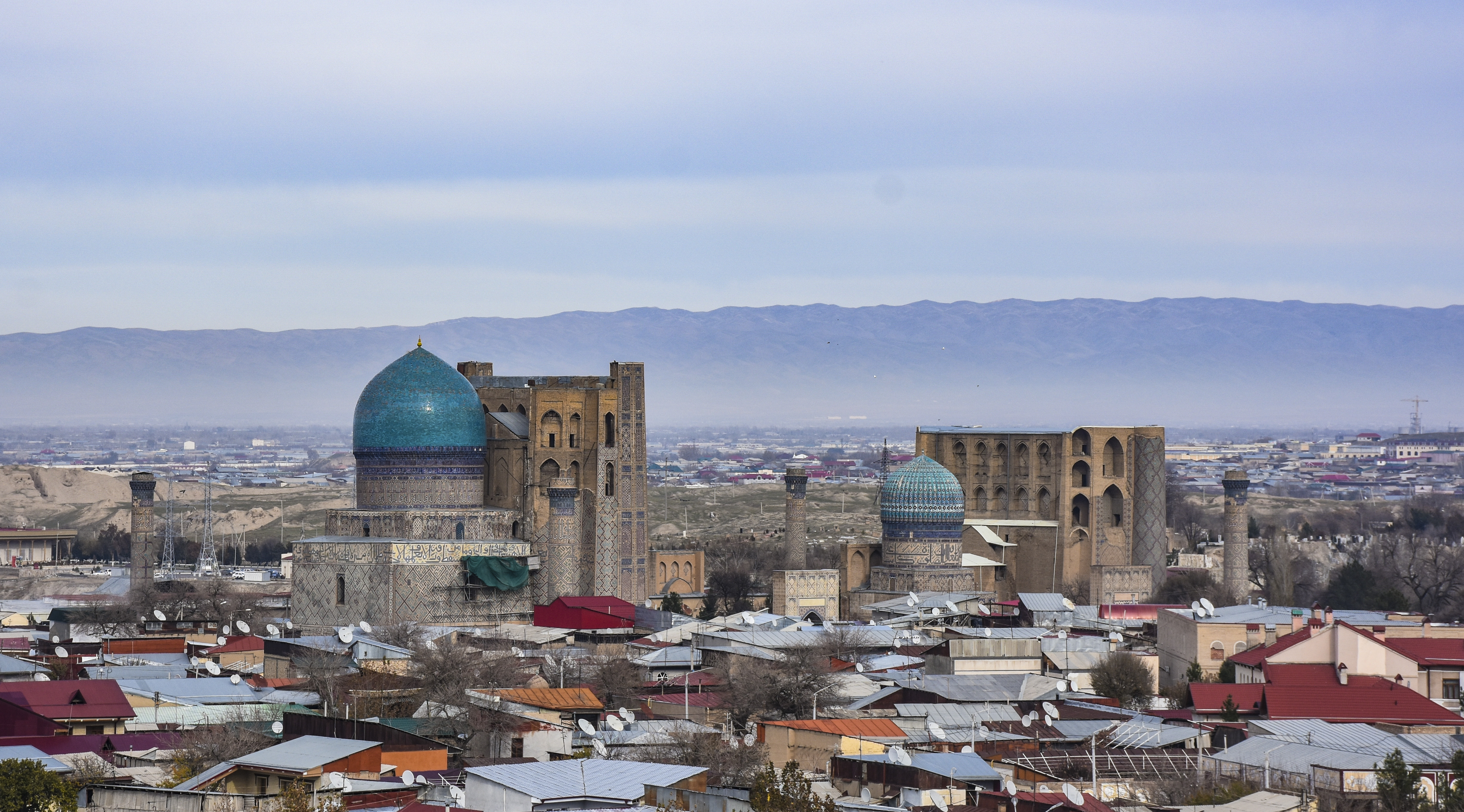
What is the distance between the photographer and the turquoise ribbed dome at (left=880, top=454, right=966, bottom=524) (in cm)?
7462

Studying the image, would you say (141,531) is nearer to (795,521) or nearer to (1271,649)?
(795,521)

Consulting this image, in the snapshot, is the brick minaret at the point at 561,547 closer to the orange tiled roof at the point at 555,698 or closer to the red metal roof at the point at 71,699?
the orange tiled roof at the point at 555,698

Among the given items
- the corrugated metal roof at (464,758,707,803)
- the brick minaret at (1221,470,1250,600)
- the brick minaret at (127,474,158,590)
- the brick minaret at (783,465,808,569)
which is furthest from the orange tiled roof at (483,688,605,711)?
the brick minaret at (127,474,158,590)

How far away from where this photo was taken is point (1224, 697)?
147 ft

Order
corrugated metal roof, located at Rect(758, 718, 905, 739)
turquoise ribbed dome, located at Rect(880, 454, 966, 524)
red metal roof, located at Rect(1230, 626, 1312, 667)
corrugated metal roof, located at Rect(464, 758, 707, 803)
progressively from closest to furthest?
corrugated metal roof, located at Rect(464, 758, 707, 803), corrugated metal roof, located at Rect(758, 718, 905, 739), red metal roof, located at Rect(1230, 626, 1312, 667), turquoise ribbed dome, located at Rect(880, 454, 966, 524)

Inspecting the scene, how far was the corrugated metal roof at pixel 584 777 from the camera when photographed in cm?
3028

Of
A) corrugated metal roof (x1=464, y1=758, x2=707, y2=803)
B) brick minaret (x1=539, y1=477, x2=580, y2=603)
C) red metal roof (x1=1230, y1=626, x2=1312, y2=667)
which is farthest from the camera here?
brick minaret (x1=539, y1=477, x2=580, y2=603)

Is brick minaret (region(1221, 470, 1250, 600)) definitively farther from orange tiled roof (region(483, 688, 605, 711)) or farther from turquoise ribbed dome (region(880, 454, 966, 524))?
orange tiled roof (region(483, 688, 605, 711))

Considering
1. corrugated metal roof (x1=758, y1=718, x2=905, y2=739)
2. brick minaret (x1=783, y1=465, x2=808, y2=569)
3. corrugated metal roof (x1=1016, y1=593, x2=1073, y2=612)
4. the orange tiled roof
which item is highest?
brick minaret (x1=783, y1=465, x2=808, y2=569)

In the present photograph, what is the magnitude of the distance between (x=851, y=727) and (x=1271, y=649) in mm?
14468

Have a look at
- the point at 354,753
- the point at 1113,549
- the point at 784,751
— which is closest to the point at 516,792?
the point at 354,753

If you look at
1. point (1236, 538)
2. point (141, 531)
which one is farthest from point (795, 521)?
point (141, 531)

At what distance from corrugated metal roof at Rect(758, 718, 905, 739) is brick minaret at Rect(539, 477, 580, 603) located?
30.1 meters

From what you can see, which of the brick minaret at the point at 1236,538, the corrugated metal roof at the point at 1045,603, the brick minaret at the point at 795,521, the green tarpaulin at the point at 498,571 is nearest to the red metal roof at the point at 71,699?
the green tarpaulin at the point at 498,571
